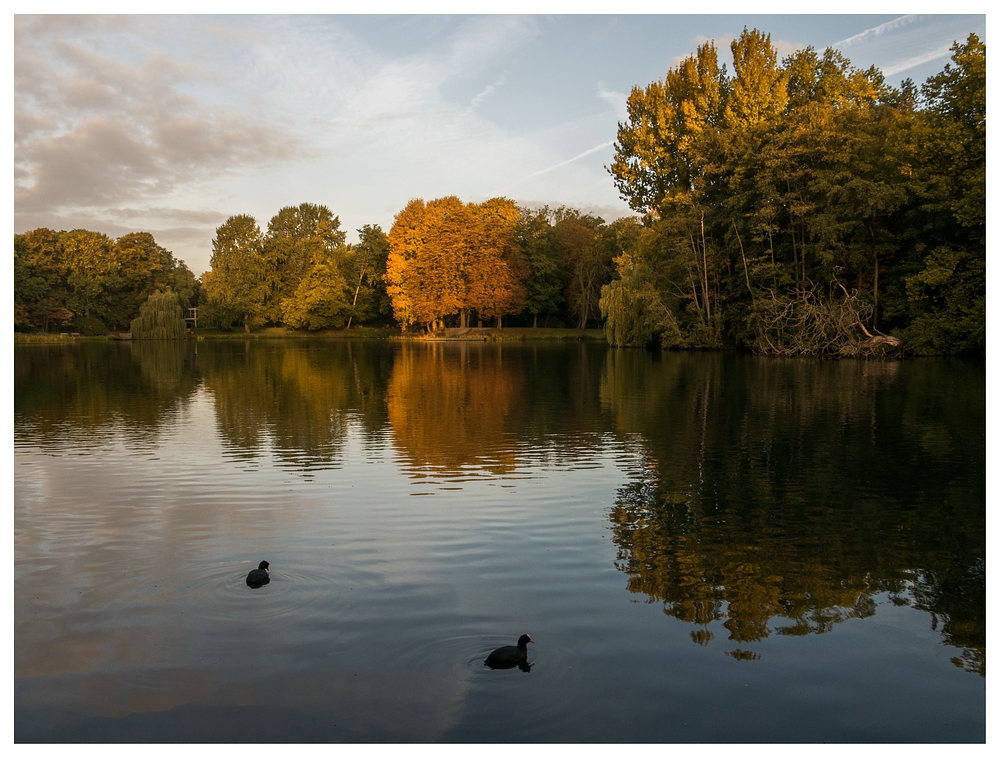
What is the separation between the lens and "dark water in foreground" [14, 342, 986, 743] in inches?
192

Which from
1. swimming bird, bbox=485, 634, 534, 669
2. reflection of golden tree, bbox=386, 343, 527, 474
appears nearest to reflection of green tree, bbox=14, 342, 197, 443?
reflection of golden tree, bbox=386, 343, 527, 474

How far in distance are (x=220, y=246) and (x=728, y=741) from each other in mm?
94584

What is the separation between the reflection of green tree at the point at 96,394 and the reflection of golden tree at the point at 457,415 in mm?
5820

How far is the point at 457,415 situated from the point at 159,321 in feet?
202

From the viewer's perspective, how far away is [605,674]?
529cm

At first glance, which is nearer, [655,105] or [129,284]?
[655,105]

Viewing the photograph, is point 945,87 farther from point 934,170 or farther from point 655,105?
→ point 655,105

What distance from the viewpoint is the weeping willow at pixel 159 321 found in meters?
72.3

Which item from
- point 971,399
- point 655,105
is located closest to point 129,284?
point 655,105

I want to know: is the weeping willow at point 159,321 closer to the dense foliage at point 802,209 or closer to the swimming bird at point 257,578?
the dense foliage at point 802,209

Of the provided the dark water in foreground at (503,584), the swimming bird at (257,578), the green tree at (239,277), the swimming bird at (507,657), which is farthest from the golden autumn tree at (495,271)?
the swimming bird at (507,657)

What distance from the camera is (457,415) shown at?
19.1 meters

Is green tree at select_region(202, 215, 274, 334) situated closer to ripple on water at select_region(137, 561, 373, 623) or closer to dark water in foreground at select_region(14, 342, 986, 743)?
dark water in foreground at select_region(14, 342, 986, 743)
